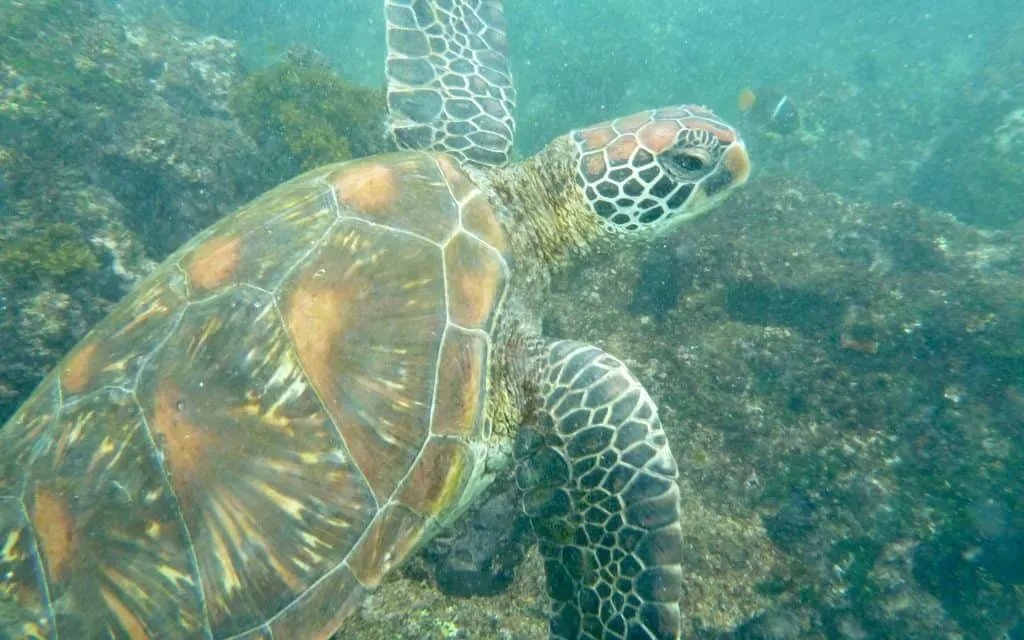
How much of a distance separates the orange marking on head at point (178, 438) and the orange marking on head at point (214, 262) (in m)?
0.52

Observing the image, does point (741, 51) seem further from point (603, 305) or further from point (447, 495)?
point (447, 495)

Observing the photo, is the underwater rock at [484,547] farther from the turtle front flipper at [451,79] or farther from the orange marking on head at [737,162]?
the turtle front flipper at [451,79]

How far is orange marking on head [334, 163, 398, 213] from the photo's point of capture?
2.45 metres

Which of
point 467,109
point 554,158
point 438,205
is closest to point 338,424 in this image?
point 438,205

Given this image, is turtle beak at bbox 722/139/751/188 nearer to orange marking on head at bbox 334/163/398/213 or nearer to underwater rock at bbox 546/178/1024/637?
underwater rock at bbox 546/178/1024/637

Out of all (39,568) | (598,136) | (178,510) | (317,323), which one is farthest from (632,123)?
(39,568)

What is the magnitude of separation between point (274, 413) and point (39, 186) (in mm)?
3693

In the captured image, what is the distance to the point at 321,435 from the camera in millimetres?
1951

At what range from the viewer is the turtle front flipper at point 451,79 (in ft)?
13.3

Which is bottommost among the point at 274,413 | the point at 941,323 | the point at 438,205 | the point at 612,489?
the point at 941,323

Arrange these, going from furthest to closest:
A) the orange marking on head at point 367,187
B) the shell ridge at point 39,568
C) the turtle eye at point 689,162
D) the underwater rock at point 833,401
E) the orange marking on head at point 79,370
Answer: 1. the turtle eye at point 689,162
2. the underwater rock at point 833,401
3. the orange marking on head at point 367,187
4. the orange marking on head at point 79,370
5. the shell ridge at point 39,568

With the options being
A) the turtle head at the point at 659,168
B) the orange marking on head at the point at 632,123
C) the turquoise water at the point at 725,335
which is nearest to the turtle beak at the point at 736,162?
the turtle head at the point at 659,168

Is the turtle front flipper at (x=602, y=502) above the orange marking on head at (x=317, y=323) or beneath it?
beneath

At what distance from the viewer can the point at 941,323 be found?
3748 millimetres
